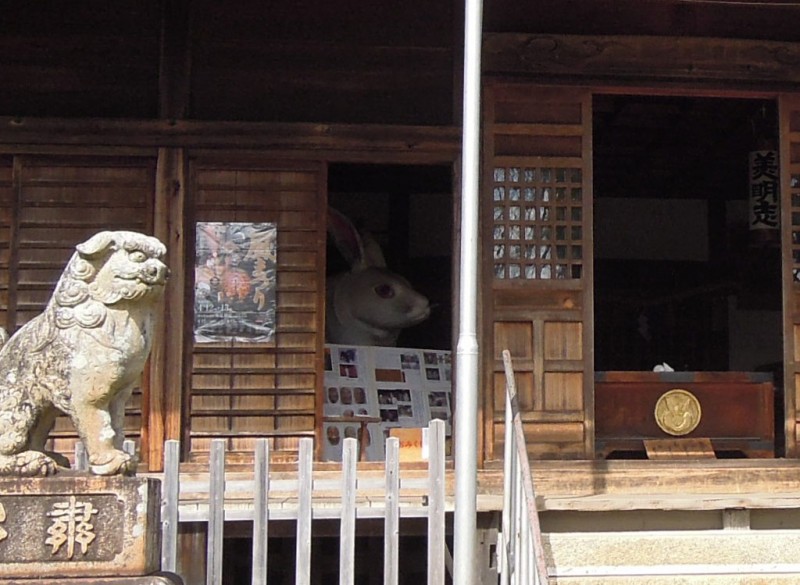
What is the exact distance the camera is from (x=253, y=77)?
8.05 meters

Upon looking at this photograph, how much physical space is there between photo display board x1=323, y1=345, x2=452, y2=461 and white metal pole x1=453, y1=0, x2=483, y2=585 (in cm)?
327

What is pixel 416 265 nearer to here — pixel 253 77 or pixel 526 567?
pixel 253 77

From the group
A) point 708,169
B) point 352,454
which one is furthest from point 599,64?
point 708,169

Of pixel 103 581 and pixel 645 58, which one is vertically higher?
pixel 645 58

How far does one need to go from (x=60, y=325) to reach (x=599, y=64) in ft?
14.6

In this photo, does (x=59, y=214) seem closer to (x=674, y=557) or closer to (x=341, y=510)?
(x=341, y=510)

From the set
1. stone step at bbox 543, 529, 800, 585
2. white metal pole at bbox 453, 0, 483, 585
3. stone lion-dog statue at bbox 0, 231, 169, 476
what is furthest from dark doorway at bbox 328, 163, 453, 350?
stone lion-dog statue at bbox 0, 231, 169, 476

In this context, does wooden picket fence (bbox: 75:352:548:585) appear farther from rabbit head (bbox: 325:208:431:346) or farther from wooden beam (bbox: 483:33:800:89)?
rabbit head (bbox: 325:208:431:346)

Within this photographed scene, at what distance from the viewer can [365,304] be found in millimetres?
10430

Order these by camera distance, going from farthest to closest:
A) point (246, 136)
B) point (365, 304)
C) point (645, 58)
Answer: point (365, 304) < point (645, 58) < point (246, 136)

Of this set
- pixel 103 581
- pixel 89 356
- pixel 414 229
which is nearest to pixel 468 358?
pixel 89 356

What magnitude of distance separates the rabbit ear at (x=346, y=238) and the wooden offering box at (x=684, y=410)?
3.06m

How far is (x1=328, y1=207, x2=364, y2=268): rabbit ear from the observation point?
33.6 feet

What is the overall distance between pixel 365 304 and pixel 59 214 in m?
3.37
